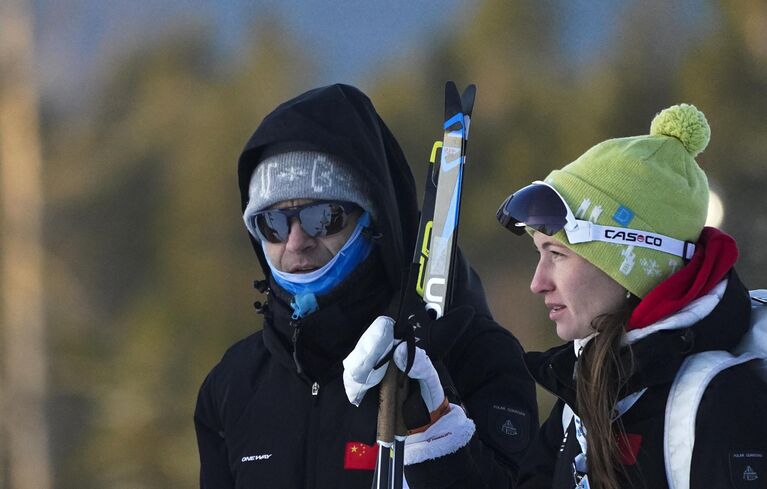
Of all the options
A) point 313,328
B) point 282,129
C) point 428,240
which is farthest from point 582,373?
point 282,129

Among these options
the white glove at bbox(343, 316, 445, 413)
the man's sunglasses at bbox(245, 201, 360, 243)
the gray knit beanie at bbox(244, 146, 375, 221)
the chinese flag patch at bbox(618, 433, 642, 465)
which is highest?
the gray knit beanie at bbox(244, 146, 375, 221)

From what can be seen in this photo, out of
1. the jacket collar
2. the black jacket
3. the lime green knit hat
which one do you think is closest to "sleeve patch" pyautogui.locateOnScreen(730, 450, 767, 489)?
the black jacket

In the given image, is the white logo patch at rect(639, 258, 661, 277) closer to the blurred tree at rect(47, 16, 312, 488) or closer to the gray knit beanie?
the gray knit beanie

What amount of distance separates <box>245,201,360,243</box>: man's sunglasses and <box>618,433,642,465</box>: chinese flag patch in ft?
2.96

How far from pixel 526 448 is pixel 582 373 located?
45 cm

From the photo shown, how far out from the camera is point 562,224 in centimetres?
196

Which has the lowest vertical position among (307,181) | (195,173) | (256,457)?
(256,457)

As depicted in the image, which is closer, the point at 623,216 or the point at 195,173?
the point at 623,216

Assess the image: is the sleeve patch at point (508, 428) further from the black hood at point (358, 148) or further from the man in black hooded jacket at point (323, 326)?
the black hood at point (358, 148)

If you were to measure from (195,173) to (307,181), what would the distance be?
2.79m

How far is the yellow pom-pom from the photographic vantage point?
6.59ft

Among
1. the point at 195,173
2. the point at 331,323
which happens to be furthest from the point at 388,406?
the point at 195,173

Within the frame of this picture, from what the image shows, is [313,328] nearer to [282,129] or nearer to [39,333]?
[282,129]

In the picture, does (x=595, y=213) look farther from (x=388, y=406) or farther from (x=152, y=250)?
(x=152, y=250)
